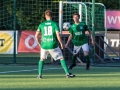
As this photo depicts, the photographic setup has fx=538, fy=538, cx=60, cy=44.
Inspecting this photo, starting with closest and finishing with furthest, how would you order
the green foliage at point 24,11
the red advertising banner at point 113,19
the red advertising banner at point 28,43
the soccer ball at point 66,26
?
the soccer ball at point 66,26, the green foliage at point 24,11, the red advertising banner at point 28,43, the red advertising banner at point 113,19

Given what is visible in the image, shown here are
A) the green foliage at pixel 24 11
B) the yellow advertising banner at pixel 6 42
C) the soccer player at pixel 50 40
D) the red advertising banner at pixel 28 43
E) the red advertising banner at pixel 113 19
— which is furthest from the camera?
the red advertising banner at pixel 113 19

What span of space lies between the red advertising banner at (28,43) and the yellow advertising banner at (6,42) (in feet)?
6.03

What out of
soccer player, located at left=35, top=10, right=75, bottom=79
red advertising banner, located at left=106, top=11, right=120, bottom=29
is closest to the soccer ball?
soccer player, located at left=35, top=10, right=75, bottom=79

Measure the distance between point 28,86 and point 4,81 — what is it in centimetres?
159

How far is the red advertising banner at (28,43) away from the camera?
26.7 metres

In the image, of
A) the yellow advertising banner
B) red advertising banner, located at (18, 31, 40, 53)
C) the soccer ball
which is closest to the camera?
the yellow advertising banner

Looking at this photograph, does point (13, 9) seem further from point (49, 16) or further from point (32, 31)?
point (49, 16)

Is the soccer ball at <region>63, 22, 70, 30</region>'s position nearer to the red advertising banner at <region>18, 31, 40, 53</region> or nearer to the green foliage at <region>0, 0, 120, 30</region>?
the green foliage at <region>0, 0, 120, 30</region>

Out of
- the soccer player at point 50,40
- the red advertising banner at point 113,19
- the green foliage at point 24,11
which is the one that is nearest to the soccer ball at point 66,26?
A: the green foliage at point 24,11

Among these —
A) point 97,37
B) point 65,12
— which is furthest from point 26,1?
point 97,37

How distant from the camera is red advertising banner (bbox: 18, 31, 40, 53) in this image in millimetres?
26656

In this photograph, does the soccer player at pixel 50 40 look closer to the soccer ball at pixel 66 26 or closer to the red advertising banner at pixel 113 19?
the soccer ball at pixel 66 26

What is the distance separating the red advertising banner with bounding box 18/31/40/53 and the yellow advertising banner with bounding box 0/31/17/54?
1838 mm

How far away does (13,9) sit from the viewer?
23203 mm
